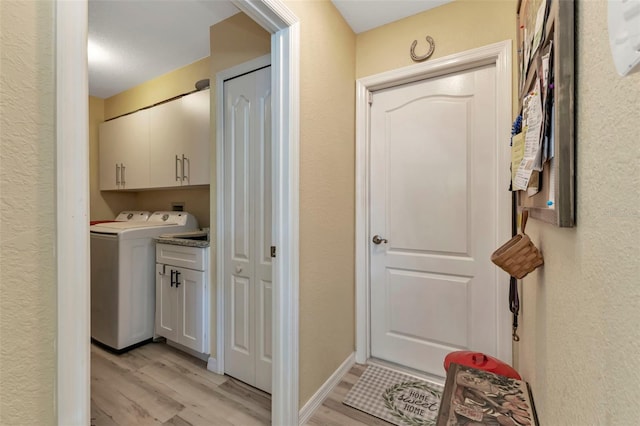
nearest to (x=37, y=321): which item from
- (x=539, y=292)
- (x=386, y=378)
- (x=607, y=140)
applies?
(x=607, y=140)

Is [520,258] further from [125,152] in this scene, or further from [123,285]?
[125,152]

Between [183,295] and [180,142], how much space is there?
137cm

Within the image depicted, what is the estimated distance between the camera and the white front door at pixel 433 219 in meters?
1.70

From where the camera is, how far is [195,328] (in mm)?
2104

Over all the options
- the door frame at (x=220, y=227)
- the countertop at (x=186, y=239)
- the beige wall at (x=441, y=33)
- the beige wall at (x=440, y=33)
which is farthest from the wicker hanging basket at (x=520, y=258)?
the countertop at (x=186, y=239)

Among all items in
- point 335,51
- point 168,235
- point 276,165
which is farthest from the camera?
point 168,235

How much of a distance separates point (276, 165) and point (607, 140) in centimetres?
119

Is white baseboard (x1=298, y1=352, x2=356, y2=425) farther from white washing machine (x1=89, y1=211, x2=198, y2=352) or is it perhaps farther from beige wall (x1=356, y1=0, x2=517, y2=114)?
beige wall (x1=356, y1=0, x2=517, y2=114)

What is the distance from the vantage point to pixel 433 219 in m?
1.85

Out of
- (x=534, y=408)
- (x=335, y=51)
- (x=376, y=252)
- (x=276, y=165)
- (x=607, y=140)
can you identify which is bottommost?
(x=534, y=408)

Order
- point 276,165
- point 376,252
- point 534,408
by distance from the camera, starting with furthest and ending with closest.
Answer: point 376,252 → point 276,165 → point 534,408

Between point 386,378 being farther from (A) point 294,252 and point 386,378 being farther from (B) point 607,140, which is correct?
(B) point 607,140

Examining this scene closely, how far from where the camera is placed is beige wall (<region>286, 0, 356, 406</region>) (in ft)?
4.91

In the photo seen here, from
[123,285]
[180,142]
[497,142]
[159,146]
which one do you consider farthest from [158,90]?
[497,142]
